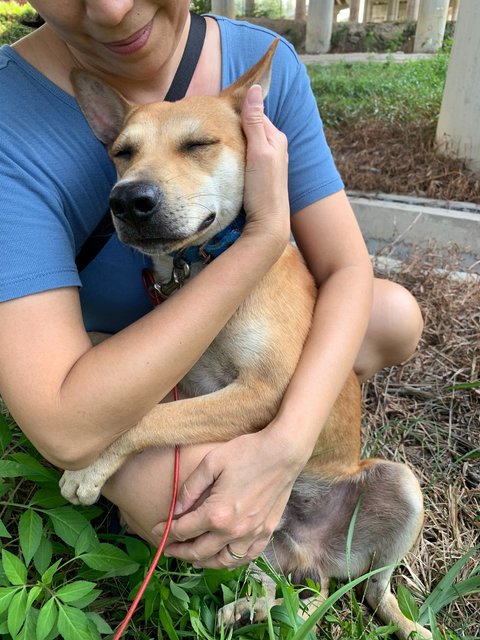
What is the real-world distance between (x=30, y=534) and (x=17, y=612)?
9.0 inches

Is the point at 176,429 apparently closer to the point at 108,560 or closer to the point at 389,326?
the point at 108,560

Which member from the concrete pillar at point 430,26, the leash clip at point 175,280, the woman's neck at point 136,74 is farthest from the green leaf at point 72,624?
the concrete pillar at point 430,26

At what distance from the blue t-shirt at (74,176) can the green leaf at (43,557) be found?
794 millimetres

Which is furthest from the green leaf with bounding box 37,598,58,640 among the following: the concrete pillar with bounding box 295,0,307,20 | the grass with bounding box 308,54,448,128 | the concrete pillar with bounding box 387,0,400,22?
the concrete pillar with bounding box 387,0,400,22

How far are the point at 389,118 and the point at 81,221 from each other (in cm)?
548

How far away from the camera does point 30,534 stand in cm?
162

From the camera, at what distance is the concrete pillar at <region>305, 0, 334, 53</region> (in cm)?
1295

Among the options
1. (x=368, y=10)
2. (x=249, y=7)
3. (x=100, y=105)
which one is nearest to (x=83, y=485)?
(x=100, y=105)

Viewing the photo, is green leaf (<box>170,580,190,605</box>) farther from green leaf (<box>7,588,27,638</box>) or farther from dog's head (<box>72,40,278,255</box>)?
dog's head (<box>72,40,278,255</box>)

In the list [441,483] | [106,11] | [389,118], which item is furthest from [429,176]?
[106,11]

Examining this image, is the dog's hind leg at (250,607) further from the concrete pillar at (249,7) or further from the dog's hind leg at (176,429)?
the concrete pillar at (249,7)

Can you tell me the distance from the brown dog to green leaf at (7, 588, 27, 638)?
1.09 ft

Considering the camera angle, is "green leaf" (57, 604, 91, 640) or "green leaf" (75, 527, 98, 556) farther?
"green leaf" (75, 527, 98, 556)

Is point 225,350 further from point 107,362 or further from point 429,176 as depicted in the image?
point 429,176
